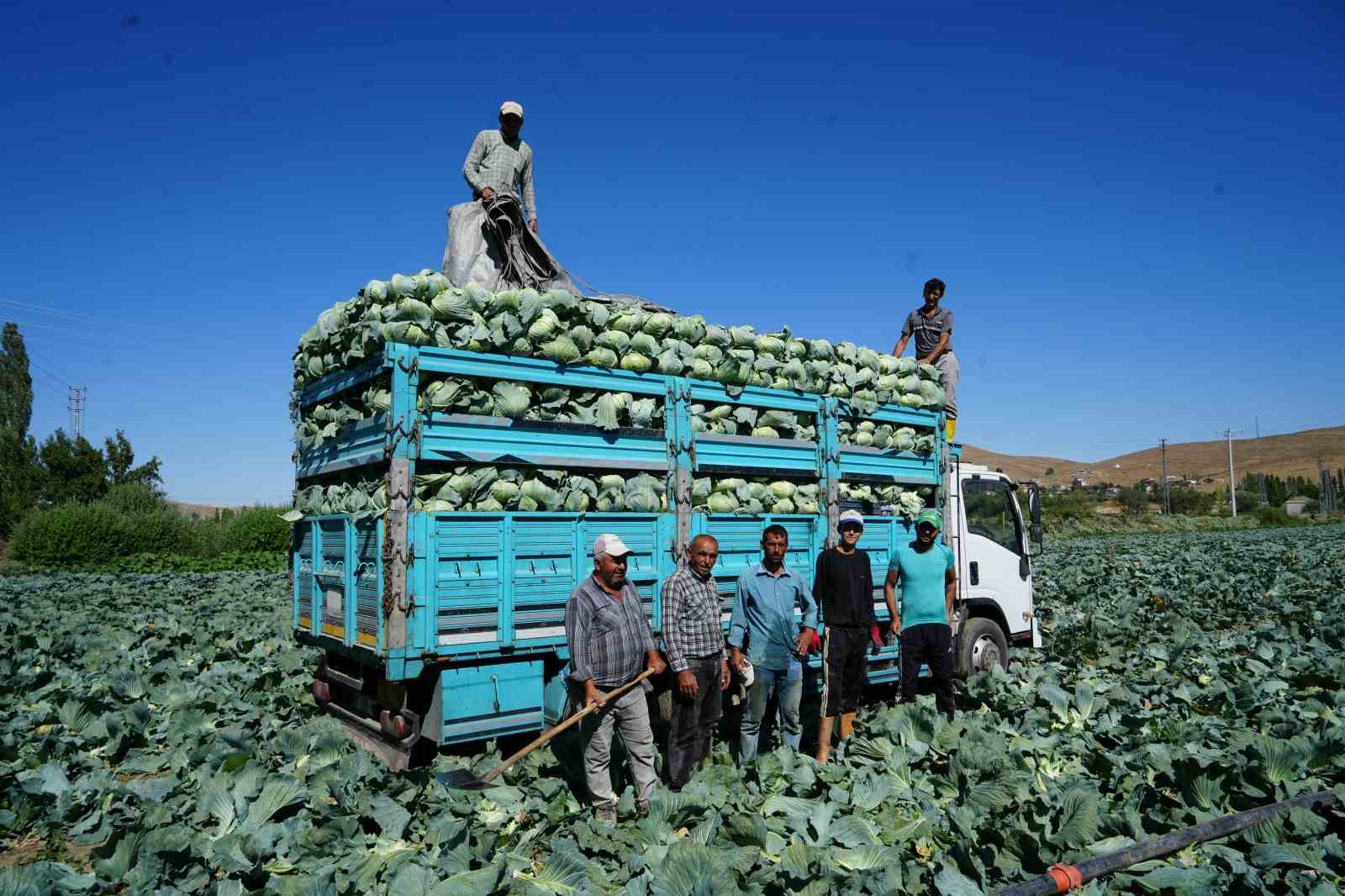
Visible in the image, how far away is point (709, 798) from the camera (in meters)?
5.39

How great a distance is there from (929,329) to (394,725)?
6.81 metres

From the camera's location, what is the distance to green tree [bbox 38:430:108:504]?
47594mm

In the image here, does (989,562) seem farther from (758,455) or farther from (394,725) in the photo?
(394,725)

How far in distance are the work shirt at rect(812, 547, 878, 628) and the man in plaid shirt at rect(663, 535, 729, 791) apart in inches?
52.8

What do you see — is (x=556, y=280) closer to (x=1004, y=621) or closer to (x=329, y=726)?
(x=329, y=726)

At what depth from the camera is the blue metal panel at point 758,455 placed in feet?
22.8

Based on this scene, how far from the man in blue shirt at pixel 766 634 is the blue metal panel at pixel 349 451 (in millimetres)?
2840

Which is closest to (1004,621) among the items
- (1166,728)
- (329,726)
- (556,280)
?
(1166,728)

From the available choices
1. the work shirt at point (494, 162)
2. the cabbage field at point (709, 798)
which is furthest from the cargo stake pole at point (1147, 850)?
the work shirt at point (494, 162)

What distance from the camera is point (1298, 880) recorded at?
418 cm

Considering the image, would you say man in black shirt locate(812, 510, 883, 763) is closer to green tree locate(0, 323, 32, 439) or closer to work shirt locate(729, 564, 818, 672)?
work shirt locate(729, 564, 818, 672)

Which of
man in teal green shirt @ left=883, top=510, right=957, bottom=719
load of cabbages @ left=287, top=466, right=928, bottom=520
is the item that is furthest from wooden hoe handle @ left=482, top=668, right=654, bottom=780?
man in teal green shirt @ left=883, top=510, right=957, bottom=719

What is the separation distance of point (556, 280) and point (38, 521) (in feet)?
117

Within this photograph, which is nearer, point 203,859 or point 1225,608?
point 203,859
